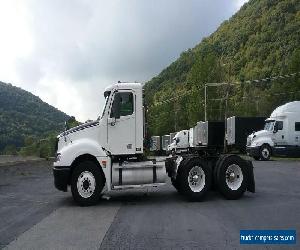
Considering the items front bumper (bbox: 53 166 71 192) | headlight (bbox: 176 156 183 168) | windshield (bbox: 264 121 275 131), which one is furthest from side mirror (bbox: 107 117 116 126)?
windshield (bbox: 264 121 275 131)

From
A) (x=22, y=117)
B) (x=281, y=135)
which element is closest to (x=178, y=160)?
(x=281, y=135)

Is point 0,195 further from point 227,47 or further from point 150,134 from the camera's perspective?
point 227,47

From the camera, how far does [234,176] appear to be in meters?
13.7

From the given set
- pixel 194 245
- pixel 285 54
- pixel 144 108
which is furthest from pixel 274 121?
pixel 285 54

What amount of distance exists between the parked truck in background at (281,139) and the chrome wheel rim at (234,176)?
21.9 m

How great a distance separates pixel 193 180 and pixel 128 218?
3343mm

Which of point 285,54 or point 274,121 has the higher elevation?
point 285,54

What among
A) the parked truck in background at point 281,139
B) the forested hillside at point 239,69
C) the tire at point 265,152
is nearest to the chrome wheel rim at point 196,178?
the parked truck in background at point 281,139

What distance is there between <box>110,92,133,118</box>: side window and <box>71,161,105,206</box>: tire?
5.19ft

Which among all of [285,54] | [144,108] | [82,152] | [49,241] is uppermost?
[285,54]

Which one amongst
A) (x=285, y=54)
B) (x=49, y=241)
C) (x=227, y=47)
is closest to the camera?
(x=49, y=241)

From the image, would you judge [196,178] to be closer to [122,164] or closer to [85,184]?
[122,164]

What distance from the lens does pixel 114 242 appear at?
8.09 metres

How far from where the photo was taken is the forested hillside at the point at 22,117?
60.3 m
